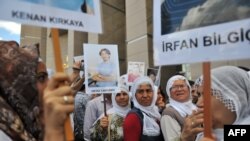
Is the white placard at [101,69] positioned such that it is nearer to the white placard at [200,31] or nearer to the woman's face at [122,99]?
the woman's face at [122,99]

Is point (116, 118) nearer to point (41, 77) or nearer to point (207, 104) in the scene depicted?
point (41, 77)

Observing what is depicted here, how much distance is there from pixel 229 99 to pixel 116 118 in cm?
202

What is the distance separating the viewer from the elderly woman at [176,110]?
10.2 feet

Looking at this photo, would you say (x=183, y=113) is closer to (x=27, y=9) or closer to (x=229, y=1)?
(x=229, y=1)

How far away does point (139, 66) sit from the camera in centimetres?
635

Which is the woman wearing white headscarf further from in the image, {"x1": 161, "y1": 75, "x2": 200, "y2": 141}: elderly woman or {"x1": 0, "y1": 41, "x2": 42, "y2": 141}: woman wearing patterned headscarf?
{"x1": 0, "y1": 41, "x2": 42, "y2": 141}: woman wearing patterned headscarf

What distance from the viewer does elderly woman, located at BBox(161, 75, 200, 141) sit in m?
3.10

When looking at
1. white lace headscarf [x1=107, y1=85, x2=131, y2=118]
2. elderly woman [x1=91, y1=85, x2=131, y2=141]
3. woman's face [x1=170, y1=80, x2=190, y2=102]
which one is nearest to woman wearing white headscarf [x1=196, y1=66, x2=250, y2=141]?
woman's face [x1=170, y1=80, x2=190, y2=102]

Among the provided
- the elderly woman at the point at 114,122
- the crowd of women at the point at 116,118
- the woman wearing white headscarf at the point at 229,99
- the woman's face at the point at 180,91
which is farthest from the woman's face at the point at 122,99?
the woman wearing white headscarf at the point at 229,99

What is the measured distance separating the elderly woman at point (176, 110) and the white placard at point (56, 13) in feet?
3.86

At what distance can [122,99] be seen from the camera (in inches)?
173

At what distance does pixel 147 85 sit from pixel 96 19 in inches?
86.5

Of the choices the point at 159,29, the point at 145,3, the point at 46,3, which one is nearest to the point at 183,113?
the point at 159,29

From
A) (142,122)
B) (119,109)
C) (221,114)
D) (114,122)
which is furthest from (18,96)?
(119,109)
